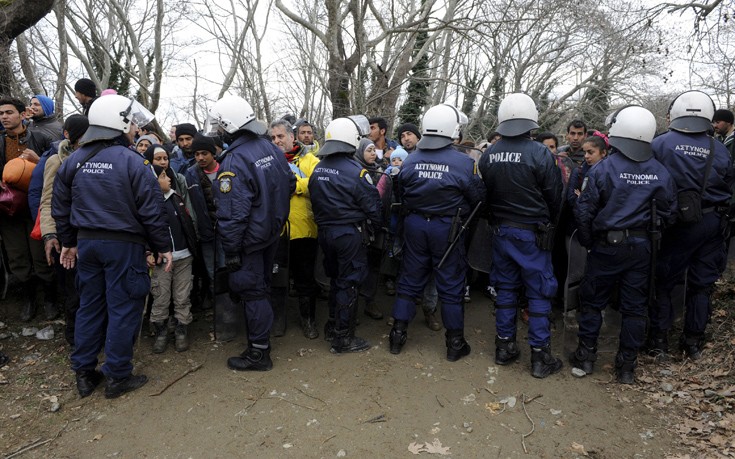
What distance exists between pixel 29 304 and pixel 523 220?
18.3 feet

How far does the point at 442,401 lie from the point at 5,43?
7.82m

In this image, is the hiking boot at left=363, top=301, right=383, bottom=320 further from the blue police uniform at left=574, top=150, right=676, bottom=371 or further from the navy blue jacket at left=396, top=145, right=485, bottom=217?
the blue police uniform at left=574, top=150, right=676, bottom=371

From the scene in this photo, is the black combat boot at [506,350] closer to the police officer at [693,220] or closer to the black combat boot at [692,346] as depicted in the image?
the police officer at [693,220]

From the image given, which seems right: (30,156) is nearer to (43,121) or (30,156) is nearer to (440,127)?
(43,121)

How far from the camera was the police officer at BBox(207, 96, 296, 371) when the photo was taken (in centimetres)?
397

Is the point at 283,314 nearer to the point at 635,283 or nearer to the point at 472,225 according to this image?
the point at 472,225

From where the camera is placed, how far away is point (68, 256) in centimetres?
397

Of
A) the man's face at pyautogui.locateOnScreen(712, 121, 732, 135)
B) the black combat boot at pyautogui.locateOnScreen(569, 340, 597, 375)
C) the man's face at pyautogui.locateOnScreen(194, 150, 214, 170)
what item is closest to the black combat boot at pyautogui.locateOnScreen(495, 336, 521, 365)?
the black combat boot at pyautogui.locateOnScreen(569, 340, 597, 375)

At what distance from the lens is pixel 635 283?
4020 mm

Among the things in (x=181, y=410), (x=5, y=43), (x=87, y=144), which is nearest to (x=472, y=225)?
(x=181, y=410)

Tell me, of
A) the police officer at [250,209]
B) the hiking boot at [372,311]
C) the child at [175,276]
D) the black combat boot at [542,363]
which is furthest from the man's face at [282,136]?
the black combat boot at [542,363]

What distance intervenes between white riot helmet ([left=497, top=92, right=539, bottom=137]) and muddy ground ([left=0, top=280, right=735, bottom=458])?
2182 millimetres

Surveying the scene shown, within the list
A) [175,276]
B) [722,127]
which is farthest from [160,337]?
[722,127]

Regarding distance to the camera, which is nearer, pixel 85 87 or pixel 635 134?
pixel 635 134
